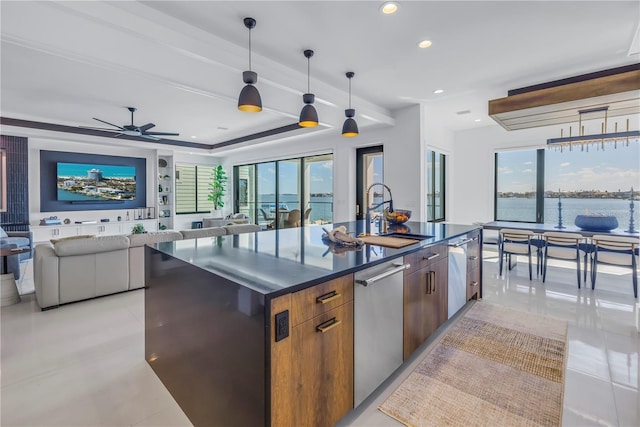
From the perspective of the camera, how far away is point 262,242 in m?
2.33

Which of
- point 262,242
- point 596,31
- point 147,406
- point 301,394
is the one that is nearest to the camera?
point 301,394

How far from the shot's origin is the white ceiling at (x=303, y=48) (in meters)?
2.30

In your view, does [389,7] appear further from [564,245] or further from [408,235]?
[564,245]

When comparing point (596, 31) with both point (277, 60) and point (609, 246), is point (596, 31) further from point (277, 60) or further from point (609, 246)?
point (277, 60)

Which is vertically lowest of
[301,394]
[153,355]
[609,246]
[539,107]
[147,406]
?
[147,406]

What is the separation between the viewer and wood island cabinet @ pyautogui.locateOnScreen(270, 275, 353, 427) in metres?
1.19

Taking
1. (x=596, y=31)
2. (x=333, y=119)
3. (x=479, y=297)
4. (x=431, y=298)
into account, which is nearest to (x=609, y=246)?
(x=479, y=297)

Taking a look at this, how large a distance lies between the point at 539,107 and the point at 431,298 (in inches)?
120

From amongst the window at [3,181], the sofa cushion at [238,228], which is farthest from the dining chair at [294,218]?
the window at [3,181]

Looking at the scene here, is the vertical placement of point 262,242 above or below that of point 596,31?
below

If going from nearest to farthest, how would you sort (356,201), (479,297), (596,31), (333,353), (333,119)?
(333,353) → (596,31) → (479,297) → (333,119) → (356,201)

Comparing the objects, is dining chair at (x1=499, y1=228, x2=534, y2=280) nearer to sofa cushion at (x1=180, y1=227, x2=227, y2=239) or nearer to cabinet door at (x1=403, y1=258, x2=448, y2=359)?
cabinet door at (x1=403, y1=258, x2=448, y2=359)

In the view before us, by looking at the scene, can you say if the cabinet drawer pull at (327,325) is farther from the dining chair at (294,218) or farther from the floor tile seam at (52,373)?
the dining chair at (294,218)

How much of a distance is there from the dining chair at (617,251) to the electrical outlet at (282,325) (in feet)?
14.6
